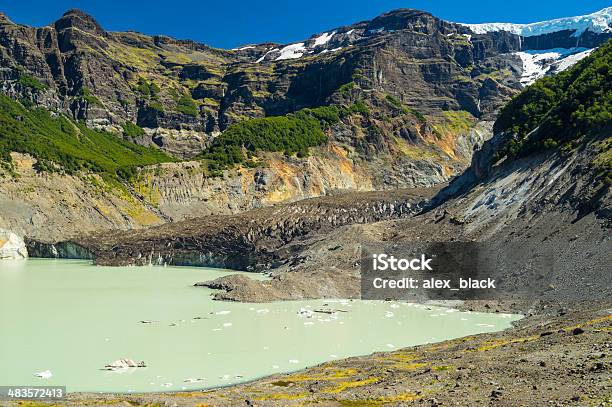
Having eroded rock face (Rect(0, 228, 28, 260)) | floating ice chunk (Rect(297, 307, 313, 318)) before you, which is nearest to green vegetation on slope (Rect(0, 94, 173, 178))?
eroded rock face (Rect(0, 228, 28, 260))

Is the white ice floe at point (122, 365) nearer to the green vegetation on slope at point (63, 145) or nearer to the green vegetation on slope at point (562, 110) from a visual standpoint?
the green vegetation on slope at point (562, 110)

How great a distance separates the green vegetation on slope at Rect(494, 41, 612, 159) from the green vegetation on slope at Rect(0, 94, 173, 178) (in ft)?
258

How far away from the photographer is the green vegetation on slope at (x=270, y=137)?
133 metres

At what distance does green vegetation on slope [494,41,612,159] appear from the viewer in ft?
199

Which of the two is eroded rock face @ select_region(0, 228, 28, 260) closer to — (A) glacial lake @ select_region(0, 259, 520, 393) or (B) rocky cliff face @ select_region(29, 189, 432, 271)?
(B) rocky cliff face @ select_region(29, 189, 432, 271)

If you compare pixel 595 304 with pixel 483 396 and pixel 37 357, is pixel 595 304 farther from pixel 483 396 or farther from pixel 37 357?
pixel 37 357

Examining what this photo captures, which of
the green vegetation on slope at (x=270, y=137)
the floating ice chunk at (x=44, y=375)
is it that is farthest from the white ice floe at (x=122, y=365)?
the green vegetation on slope at (x=270, y=137)

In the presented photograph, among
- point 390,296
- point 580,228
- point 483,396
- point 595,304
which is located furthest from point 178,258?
point 483,396

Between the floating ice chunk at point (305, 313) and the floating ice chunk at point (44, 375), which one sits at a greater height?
the floating ice chunk at point (305, 313)

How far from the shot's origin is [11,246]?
305 feet

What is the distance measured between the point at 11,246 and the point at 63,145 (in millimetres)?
53193

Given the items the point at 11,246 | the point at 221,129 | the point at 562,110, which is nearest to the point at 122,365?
the point at 562,110

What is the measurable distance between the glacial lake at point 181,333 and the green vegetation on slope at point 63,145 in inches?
2422

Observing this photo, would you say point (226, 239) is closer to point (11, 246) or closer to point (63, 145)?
point (11, 246)
